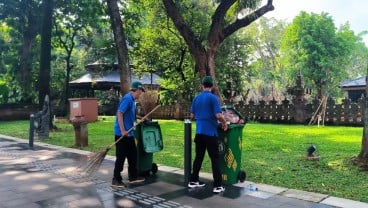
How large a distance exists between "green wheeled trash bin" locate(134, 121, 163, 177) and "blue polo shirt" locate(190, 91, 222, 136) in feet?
4.07

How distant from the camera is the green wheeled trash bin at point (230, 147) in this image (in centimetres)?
605

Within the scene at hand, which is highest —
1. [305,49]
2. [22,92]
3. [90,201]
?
[305,49]

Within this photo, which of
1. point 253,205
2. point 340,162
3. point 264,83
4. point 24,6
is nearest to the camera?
point 253,205

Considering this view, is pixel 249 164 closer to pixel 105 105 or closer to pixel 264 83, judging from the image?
pixel 105 105

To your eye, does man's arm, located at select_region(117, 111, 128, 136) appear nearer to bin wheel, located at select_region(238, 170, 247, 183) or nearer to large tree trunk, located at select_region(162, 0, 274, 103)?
bin wheel, located at select_region(238, 170, 247, 183)

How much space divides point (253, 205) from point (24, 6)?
24083 mm

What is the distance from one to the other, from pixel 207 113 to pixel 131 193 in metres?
1.71

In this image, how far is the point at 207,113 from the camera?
5793 millimetres

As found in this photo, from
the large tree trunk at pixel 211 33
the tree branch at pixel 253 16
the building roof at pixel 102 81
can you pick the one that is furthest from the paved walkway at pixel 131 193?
the building roof at pixel 102 81

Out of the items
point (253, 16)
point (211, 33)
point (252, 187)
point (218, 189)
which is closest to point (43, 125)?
point (211, 33)

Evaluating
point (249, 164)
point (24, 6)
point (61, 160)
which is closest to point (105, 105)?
point (24, 6)

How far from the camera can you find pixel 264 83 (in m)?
55.5

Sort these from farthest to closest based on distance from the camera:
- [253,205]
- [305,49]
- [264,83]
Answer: [264,83] → [305,49] → [253,205]

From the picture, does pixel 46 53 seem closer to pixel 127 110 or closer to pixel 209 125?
pixel 127 110
